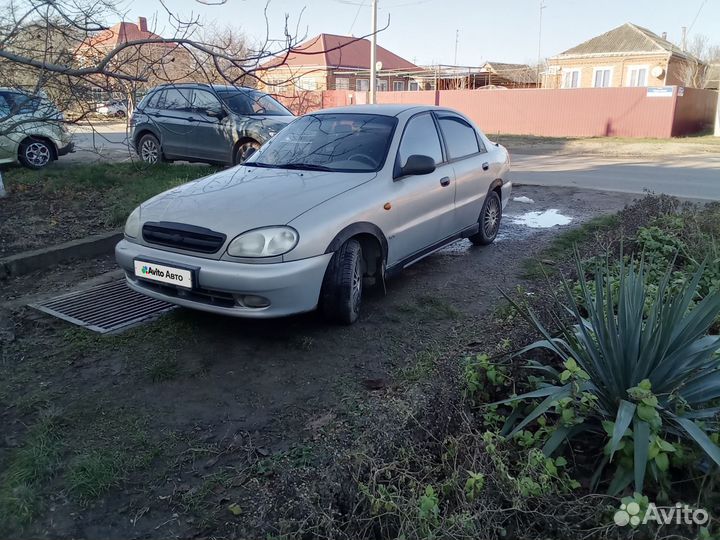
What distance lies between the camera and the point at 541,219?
8.39 metres

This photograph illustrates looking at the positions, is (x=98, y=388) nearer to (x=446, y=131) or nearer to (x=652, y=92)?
(x=446, y=131)

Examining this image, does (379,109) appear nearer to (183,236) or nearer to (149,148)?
(183,236)

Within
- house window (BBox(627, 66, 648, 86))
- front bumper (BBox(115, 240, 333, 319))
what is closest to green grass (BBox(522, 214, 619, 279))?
front bumper (BBox(115, 240, 333, 319))

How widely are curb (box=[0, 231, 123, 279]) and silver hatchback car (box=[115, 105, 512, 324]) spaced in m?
1.88

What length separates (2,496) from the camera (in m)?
2.59

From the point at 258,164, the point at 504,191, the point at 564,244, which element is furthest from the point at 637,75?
the point at 258,164

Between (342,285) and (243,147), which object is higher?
(243,147)

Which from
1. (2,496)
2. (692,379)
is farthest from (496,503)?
(2,496)

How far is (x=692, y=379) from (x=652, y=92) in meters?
25.8

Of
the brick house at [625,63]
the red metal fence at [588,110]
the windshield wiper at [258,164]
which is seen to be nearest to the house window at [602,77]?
the brick house at [625,63]

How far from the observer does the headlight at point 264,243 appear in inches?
151

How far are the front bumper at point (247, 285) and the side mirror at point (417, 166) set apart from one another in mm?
1234

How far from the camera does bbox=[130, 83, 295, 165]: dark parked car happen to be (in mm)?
10273

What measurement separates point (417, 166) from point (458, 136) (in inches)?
56.3
